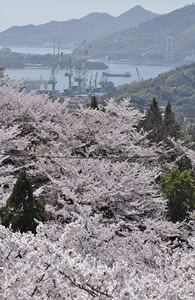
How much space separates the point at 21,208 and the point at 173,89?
13186 centimetres

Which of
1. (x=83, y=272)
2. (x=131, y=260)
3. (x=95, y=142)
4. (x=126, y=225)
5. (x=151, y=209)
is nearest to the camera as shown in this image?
(x=83, y=272)

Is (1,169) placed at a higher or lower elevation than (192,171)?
higher

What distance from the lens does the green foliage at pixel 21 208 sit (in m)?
6.86

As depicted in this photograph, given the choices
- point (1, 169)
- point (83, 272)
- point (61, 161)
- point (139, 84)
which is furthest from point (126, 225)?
point (139, 84)

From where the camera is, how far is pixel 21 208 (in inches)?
275

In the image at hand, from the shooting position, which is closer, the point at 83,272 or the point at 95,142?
the point at 83,272

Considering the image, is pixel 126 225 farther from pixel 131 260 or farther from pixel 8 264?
pixel 8 264

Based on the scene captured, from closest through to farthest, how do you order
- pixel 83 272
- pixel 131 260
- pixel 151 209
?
pixel 83 272 → pixel 131 260 → pixel 151 209

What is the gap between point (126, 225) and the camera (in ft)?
28.3

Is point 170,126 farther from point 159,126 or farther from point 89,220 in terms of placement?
point 89,220

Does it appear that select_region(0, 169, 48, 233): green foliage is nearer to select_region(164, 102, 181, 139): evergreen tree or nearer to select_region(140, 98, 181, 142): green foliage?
select_region(140, 98, 181, 142): green foliage

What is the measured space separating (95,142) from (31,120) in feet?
6.43

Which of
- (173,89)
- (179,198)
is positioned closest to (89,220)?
(179,198)

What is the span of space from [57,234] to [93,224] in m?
0.60
